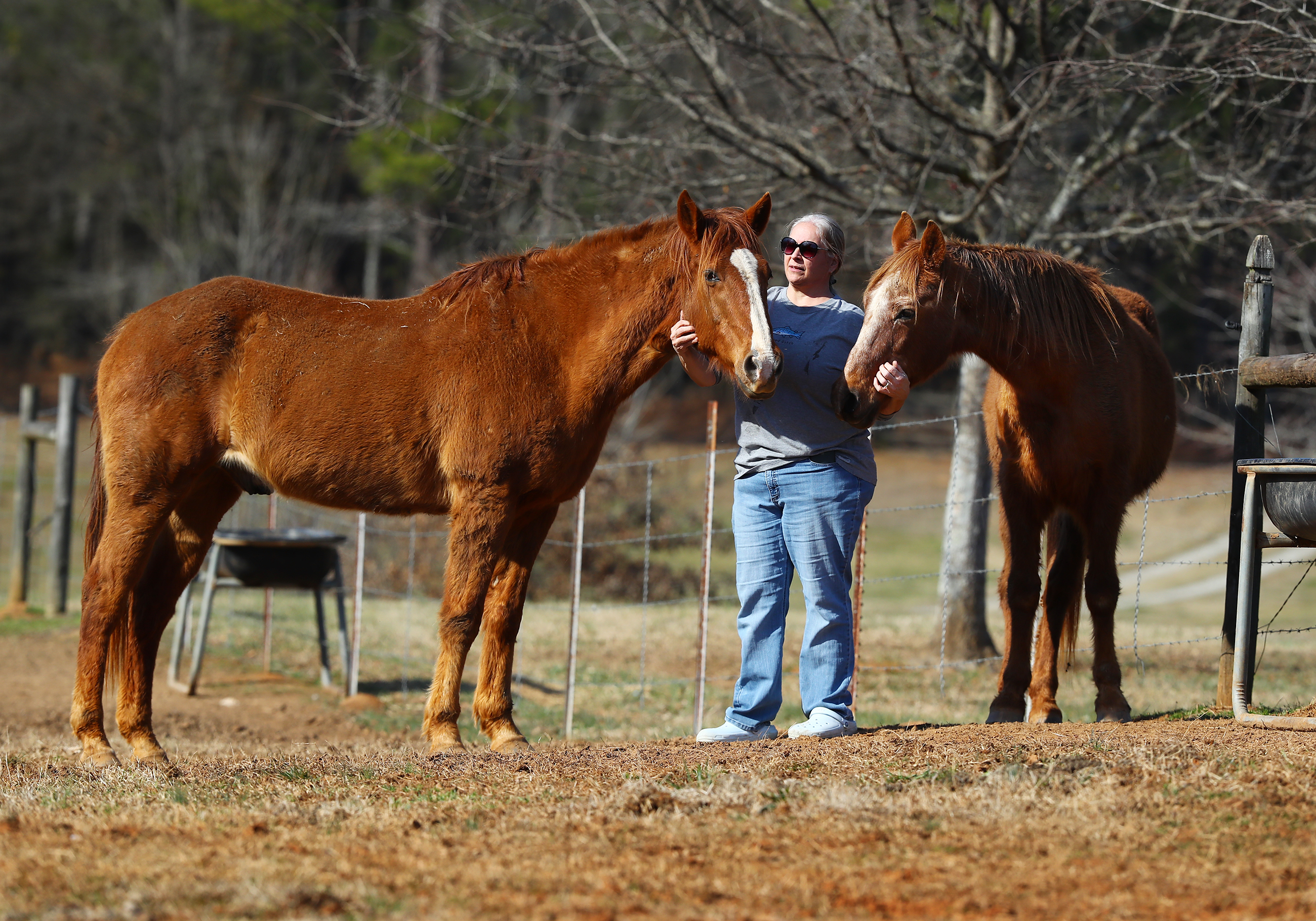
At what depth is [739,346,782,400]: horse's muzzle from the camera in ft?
14.7

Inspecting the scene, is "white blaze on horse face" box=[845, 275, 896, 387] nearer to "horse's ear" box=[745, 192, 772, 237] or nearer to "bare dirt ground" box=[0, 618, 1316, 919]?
"horse's ear" box=[745, 192, 772, 237]

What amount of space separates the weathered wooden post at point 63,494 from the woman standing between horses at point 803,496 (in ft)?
29.3

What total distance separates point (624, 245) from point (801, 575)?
164cm

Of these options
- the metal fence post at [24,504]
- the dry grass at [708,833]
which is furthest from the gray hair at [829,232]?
the metal fence post at [24,504]

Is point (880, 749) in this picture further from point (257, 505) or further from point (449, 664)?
point (257, 505)

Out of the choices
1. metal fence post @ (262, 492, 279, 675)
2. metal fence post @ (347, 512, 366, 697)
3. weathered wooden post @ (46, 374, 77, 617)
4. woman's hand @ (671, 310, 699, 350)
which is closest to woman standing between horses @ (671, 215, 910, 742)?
woman's hand @ (671, 310, 699, 350)

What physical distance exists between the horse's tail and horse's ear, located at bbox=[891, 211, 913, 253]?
1.43 meters

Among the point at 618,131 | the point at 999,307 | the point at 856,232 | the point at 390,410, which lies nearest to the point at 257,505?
the point at 618,131

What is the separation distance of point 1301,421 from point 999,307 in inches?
463

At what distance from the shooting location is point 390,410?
5031mm

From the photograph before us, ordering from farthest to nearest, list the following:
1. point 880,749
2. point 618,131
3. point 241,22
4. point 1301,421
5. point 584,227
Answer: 1. point 241,22
2. point 1301,421
3. point 618,131
4. point 584,227
5. point 880,749

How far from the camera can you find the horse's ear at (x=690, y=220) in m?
4.77

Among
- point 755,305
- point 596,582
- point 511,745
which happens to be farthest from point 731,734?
point 596,582

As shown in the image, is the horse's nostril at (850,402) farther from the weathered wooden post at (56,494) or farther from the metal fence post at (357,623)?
the weathered wooden post at (56,494)
